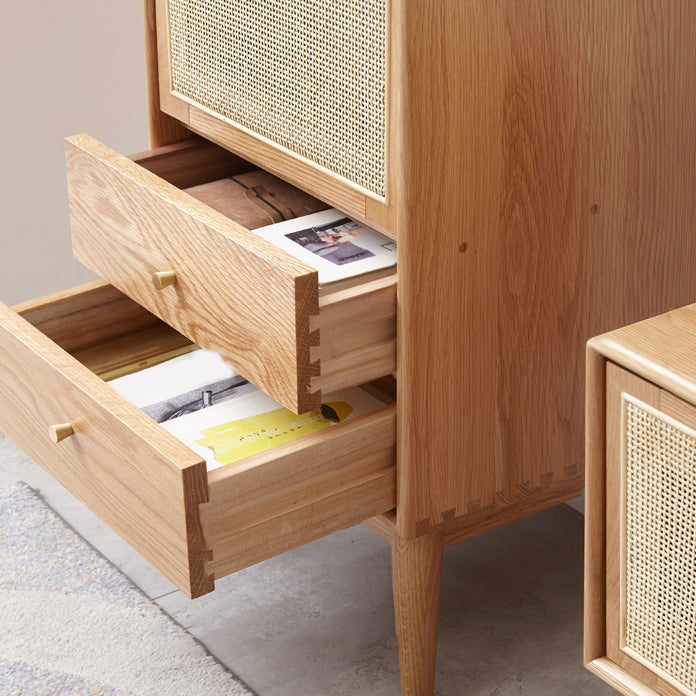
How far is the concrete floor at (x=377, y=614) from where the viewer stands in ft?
4.55

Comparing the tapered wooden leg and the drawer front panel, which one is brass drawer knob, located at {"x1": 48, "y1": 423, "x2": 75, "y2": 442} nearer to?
the drawer front panel

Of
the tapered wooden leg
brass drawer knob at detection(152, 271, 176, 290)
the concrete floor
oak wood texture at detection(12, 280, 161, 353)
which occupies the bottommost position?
the concrete floor

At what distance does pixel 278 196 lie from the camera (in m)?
1.35

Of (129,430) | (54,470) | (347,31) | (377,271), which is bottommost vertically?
(54,470)

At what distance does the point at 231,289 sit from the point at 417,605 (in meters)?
0.40

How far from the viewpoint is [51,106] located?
2.02m

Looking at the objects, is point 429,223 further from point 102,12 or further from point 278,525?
point 102,12

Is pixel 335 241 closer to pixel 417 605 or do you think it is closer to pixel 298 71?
pixel 298 71

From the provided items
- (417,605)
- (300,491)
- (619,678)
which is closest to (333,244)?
(300,491)

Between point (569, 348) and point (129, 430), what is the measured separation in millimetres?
449

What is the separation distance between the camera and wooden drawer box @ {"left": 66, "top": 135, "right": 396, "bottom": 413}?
1.06m

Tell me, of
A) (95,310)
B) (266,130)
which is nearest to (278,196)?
(266,130)

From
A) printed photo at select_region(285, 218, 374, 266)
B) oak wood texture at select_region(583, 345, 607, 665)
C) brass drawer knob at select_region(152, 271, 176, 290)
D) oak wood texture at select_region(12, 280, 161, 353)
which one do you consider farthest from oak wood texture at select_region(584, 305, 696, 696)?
oak wood texture at select_region(12, 280, 161, 353)

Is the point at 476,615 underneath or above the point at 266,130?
underneath
